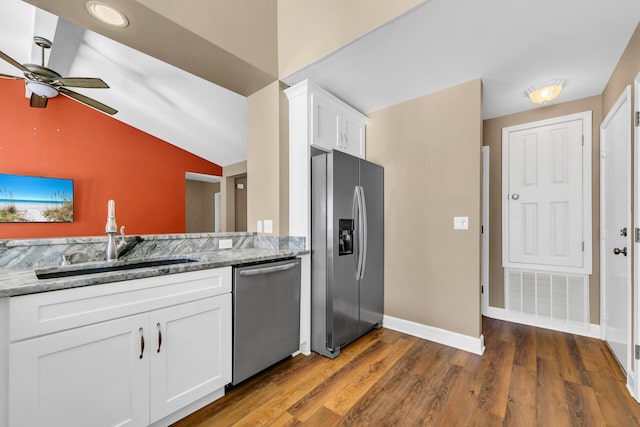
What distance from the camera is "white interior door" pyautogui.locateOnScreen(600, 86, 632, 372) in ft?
6.19

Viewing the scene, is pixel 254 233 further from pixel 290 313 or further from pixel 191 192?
pixel 191 192

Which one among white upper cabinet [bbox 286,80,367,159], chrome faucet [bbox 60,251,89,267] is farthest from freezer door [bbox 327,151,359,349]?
chrome faucet [bbox 60,251,89,267]

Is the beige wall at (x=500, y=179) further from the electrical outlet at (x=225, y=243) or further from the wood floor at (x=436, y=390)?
the electrical outlet at (x=225, y=243)

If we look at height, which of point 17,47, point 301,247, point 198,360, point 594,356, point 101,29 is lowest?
point 594,356

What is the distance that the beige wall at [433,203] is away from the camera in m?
2.41

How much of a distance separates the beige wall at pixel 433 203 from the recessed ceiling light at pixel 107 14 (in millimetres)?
2337

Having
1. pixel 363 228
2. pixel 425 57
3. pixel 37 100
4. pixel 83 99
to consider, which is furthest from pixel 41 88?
pixel 425 57

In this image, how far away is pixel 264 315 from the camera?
6.37 feet

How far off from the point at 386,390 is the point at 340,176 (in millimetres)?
1635

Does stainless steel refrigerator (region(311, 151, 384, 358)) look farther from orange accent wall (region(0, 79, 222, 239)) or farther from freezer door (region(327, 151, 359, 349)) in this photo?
orange accent wall (region(0, 79, 222, 239))

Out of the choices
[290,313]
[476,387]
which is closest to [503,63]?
[476,387]

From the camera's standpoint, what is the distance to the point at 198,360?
5.19 feet

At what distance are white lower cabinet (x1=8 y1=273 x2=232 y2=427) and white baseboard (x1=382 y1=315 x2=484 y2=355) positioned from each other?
179 centimetres

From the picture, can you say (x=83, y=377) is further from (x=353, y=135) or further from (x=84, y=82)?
(x=353, y=135)
